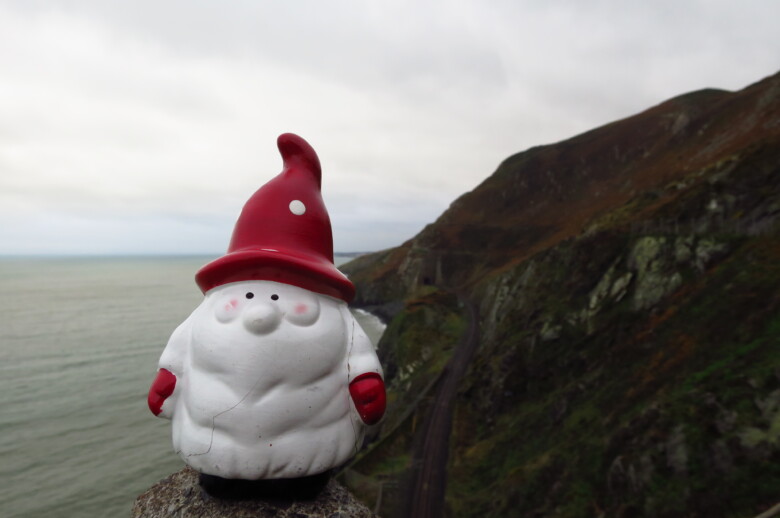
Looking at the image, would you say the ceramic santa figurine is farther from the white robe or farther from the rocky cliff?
the rocky cliff

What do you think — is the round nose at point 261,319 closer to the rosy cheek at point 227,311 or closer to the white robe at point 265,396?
the white robe at point 265,396

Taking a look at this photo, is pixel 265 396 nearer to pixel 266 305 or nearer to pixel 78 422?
pixel 266 305

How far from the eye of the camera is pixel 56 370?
27.3 metres

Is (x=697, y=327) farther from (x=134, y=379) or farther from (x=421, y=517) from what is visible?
(x=134, y=379)

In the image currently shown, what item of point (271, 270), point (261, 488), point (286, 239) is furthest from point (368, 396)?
point (286, 239)

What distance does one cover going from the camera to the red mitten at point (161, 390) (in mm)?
4020

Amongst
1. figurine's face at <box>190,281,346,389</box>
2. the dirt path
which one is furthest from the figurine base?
the dirt path

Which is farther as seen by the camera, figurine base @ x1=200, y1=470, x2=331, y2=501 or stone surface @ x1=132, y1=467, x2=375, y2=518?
stone surface @ x1=132, y1=467, x2=375, y2=518

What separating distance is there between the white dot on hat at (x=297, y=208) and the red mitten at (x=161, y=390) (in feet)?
6.53

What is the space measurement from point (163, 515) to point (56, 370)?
30150 millimetres

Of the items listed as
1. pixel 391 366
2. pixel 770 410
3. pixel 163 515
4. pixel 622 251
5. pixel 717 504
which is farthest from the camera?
pixel 391 366

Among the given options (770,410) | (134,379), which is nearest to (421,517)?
(770,410)

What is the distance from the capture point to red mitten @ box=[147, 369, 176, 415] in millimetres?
4020

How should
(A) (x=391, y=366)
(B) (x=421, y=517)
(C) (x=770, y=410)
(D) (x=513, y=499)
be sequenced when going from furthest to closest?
1. (A) (x=391, y=366)
2. (B) (x=421, y=517)
3. (D) (x=513, y=499)
4. (C) (x=770, y=410)
